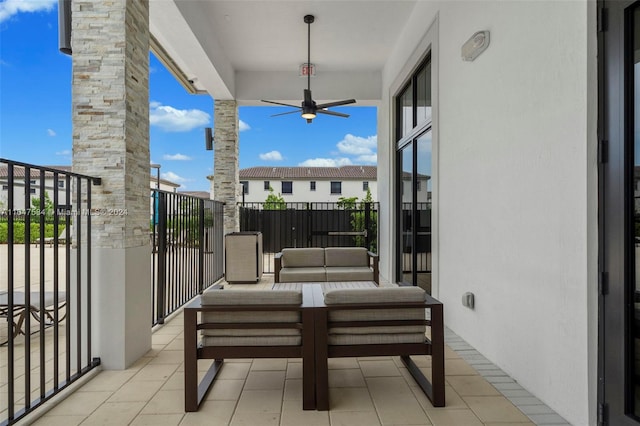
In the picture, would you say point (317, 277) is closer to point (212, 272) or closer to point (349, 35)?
point (212, 272)

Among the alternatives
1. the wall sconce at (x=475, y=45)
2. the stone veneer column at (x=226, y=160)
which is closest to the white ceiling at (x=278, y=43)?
the stone veneer column at (x=226, y=160)

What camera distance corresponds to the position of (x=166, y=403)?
8.11ft

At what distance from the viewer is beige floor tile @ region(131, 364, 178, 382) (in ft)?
9.41

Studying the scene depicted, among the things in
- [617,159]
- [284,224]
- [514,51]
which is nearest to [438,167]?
[514,51]

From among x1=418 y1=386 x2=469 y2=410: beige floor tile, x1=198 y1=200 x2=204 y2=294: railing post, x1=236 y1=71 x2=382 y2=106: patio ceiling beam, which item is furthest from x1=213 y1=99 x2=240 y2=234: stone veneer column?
x1=418 y1=386 x2=469 y2=410: beige floor tile

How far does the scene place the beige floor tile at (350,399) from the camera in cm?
240

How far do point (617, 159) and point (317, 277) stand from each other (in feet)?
12.8

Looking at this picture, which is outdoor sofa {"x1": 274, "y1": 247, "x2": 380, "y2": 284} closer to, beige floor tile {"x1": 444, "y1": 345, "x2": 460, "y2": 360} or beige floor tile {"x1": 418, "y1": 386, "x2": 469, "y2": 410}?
beige floor tile {"x1": 444, "y1": 345, "x2": 460, "y2": 360}

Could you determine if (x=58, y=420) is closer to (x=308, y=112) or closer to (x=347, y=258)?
(x=347, y=258)

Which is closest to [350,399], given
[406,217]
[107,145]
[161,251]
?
[107,145]

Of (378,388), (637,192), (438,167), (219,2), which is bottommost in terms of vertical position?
(378,388)

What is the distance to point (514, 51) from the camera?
9.15ft

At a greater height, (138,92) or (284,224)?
(138,92)

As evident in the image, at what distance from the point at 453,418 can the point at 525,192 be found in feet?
4.88
